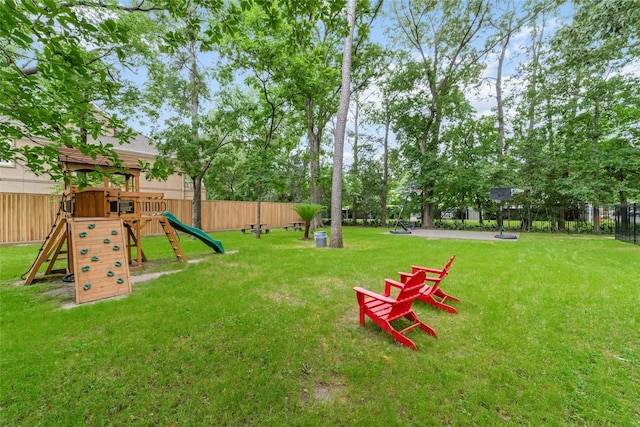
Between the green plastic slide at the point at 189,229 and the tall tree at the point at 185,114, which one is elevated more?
the tall tree at the point at 185,114

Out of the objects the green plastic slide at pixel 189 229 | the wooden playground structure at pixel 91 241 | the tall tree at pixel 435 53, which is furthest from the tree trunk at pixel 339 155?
the tall tree at pixel 435 53

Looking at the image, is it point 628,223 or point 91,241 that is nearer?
point 91,241

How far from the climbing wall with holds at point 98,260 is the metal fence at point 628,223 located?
1644cm

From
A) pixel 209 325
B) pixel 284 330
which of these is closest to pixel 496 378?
pixel 284 330

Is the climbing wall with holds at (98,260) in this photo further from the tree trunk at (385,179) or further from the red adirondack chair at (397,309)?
the tree trunk at (385,179)

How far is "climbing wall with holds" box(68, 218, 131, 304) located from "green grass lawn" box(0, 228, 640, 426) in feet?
1.39

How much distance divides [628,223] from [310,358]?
1527 cm

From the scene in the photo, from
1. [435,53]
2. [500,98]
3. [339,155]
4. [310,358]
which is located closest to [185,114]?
[339,155]

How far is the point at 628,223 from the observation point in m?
10.8

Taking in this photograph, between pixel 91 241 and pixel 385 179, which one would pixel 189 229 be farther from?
pixel 385 179

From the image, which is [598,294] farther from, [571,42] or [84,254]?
[84,254]

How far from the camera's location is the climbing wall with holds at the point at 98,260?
448cm

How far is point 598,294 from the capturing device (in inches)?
178

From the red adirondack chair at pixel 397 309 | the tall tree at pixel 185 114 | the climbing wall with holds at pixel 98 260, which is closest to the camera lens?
the red adirondack chair at pixel 397 309
